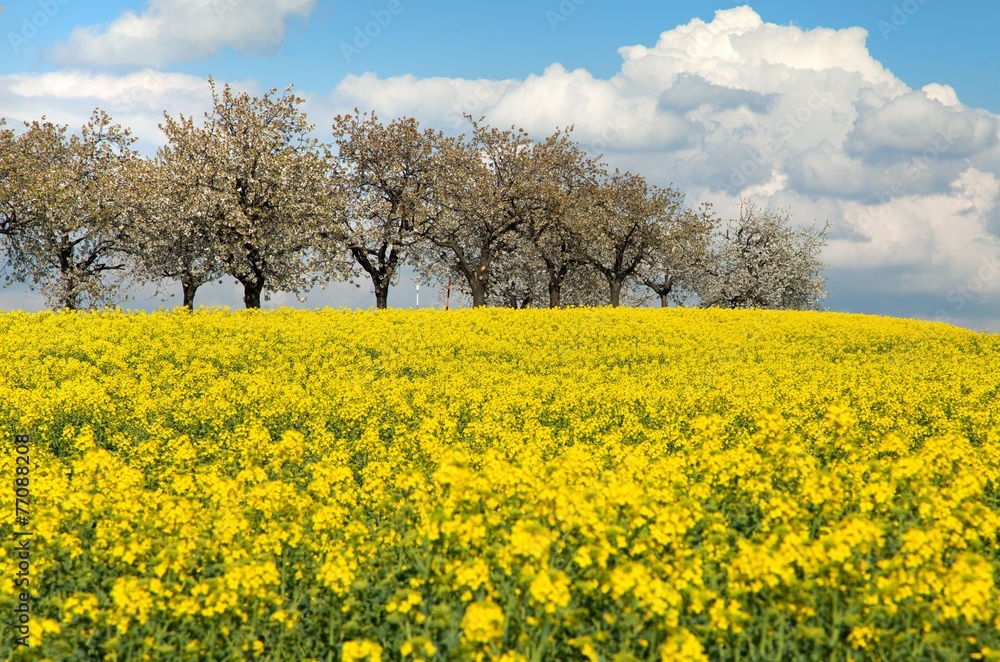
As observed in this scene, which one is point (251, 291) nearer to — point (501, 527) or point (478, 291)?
point (478, 291)

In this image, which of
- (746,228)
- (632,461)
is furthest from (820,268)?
(632,461)

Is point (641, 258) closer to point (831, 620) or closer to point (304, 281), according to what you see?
point (304, 281)

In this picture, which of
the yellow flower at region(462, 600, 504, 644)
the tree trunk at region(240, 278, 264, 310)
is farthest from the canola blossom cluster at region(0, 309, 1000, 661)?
the tree trunk at region(240, 278, 264, 310)

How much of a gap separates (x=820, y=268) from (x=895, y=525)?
73205mm

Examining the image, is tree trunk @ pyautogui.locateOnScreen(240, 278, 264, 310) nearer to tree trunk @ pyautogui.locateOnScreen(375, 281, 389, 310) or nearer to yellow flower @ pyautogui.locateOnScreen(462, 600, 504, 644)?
tree trunk @ pyautogui.locateOnScreen(375, 281, 389, 310)

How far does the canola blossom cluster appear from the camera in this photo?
749cm

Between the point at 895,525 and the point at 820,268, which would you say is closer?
the point at 895,525

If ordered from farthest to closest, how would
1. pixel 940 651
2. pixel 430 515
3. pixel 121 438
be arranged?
pixel 121 438
pixel 430 515
pixel 940 651

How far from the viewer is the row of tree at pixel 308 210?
47.1 metres

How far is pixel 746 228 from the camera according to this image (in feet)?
258

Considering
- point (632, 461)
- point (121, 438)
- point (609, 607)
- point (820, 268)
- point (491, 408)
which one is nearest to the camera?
point (609, 607)

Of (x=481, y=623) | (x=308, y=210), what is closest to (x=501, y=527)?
(x=481, y=623)

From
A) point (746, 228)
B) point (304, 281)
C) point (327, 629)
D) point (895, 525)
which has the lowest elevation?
point (327, 629)

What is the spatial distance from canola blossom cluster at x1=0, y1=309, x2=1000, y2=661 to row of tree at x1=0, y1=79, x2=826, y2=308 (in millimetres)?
28713
